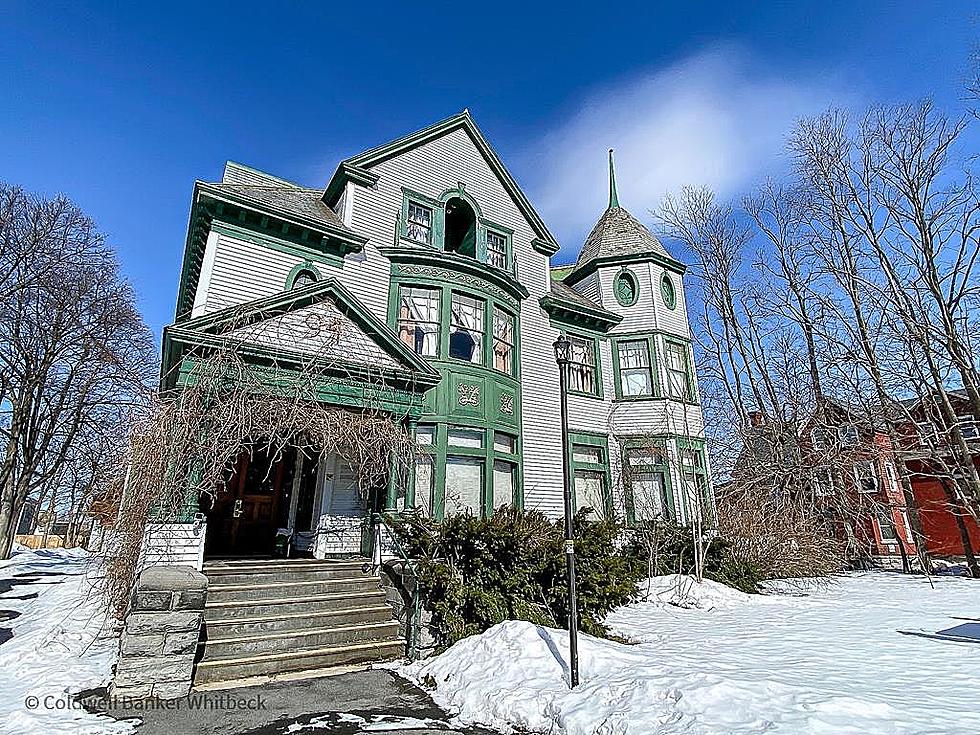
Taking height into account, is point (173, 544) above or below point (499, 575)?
above

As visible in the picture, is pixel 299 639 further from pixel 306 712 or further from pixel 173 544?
pixel 173 544

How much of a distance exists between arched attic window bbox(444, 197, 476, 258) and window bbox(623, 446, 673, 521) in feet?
26.3

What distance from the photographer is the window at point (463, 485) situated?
Result: 12172mm

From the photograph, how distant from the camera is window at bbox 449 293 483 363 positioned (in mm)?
13383

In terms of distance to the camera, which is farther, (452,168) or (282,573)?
(452,168)

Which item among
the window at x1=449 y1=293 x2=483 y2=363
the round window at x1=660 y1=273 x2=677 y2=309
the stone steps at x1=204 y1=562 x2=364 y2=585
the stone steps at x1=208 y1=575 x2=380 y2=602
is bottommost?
the stone steps at x1=208 y1=575 x2=380 y2=602

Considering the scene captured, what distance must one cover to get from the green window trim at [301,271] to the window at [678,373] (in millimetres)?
11393

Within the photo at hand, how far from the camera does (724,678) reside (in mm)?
4875

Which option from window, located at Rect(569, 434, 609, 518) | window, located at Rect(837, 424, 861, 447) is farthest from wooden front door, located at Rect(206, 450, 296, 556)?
window, located at Rect(837, 424, 861, 447)

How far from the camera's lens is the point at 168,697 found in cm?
566

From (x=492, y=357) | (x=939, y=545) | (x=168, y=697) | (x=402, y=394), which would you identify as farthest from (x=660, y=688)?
(x=939, y=545)

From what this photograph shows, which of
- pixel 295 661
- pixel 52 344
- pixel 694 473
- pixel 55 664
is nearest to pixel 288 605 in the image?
pixel 295 661

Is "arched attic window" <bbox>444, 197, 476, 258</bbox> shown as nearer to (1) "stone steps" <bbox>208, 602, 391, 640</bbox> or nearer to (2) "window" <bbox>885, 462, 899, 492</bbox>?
(1) "stone steps" <bbox>208, 602, 391, 640</bbox>

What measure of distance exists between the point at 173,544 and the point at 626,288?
51.5ft
